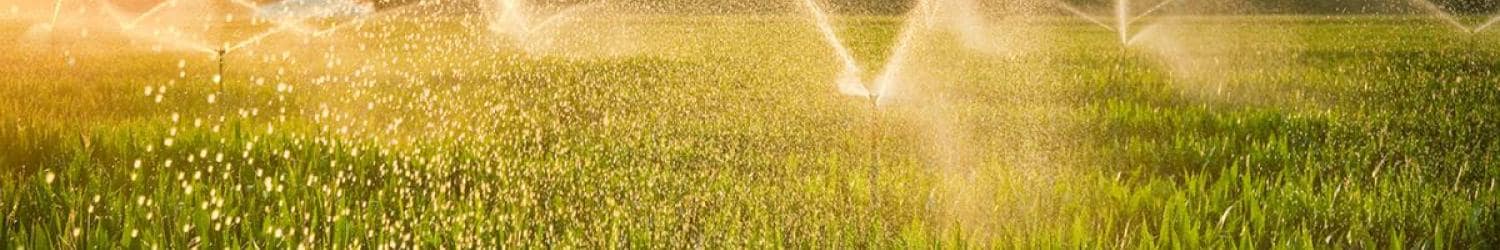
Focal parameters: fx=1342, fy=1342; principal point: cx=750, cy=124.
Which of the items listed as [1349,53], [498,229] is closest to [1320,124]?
[498,229]

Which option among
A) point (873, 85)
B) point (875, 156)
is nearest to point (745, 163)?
point (875, 156)

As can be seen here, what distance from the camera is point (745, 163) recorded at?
3.11 m

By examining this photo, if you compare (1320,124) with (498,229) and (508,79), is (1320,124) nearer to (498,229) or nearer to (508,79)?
(498,229)

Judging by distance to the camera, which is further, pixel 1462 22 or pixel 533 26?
pixel 1462 22

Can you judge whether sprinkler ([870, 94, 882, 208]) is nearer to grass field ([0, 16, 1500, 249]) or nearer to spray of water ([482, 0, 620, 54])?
grass field ([0, 16, 1500, 249])

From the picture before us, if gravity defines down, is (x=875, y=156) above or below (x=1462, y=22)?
above

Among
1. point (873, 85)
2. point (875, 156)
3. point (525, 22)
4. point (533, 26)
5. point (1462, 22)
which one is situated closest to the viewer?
point (875, 156)

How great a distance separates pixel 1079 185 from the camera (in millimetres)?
2736

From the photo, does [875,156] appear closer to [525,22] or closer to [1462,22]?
[525,22]

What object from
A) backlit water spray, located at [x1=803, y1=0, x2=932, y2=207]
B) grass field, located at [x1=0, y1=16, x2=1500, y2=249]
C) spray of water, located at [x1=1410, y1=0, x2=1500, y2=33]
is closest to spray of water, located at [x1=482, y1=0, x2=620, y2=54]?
backlit water spray, located at [x1=803, y1=0, x2=932, y2=207]

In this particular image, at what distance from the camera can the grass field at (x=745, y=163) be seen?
2164mm

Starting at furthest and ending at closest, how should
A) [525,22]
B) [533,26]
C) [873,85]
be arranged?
[525,22], [533,26], [873,85]

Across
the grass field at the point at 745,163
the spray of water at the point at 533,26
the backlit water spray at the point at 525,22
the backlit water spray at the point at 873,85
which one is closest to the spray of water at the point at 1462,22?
the backlit water spray at the point at 873,85

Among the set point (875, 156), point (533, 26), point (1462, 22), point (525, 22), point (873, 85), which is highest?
point (875, 156)
